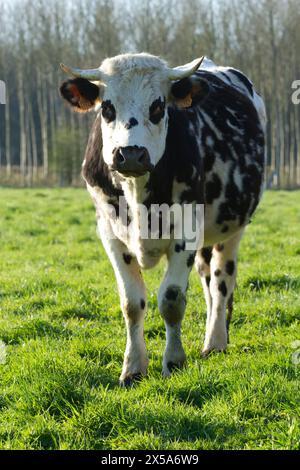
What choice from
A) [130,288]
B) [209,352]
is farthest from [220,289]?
[130,288]

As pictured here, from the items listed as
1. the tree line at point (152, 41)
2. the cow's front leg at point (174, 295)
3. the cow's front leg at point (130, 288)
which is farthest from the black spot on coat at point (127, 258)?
the tree line at point (152, 41)

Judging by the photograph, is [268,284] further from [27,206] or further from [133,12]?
[133,12]

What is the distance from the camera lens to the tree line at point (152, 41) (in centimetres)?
4119

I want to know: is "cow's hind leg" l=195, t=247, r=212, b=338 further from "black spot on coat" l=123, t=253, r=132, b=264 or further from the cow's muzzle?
the cow's muzzle

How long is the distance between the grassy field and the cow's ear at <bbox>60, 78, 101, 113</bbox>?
6.19 ft

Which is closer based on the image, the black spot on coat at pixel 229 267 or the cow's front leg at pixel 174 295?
the cow's front leg at pixel 174 295

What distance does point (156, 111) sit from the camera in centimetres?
462

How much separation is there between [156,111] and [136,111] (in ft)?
0.65

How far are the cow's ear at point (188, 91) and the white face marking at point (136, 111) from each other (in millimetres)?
131

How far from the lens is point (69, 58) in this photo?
43438 millimetres

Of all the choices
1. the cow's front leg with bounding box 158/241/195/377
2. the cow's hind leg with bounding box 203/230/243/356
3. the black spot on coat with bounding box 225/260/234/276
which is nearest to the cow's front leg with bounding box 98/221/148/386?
the cow's front leg with bounding box 158/241/195/377

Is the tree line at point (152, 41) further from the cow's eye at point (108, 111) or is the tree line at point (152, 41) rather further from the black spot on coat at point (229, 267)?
the cow's eye at point (108, 111)

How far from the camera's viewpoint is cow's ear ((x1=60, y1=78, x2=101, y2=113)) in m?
4.93

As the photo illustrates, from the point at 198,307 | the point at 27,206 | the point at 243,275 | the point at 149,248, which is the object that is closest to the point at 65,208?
the point at 27,206
